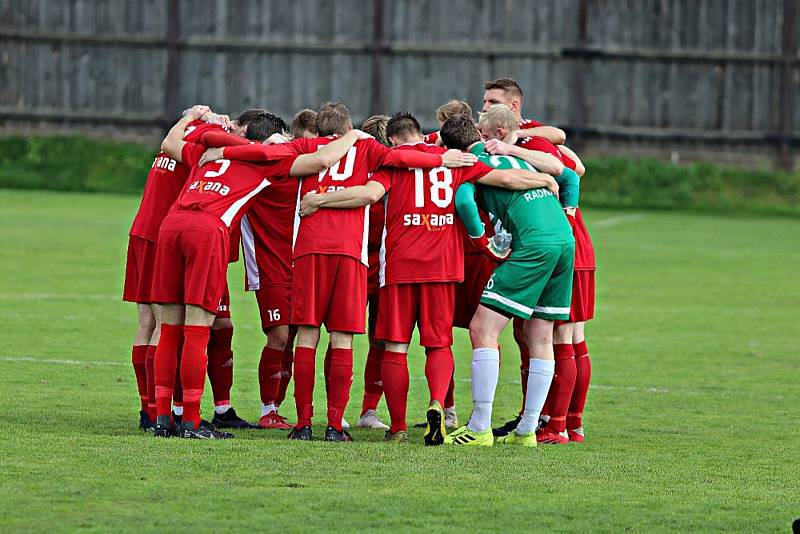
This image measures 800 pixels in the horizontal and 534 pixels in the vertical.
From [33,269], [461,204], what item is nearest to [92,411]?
[461,204]

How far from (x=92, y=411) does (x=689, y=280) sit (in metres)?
11.2

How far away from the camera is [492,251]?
8.23m

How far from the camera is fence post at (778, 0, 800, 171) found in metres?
29.1

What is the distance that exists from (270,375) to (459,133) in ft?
6.47

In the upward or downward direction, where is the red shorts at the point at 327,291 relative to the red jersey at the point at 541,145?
downward

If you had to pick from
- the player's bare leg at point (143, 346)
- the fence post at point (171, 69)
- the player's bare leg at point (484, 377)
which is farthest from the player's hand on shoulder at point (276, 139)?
the fence post at point (171, 69)

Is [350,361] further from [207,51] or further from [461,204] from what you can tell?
[207,51]

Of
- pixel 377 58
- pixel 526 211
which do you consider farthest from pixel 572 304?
pixel 377 58

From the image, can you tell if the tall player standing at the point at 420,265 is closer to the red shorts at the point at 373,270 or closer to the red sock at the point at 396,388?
the red sock at the point at 396,388

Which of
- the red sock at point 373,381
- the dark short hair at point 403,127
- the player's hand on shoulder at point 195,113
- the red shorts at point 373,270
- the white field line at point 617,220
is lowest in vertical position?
the white field line at point 617,220

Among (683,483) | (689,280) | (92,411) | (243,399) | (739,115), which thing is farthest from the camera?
(739,115)

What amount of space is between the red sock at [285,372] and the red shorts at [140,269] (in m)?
1.06

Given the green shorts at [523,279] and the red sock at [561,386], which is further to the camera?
the red sock at [561,386]

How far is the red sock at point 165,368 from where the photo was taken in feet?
26.1
